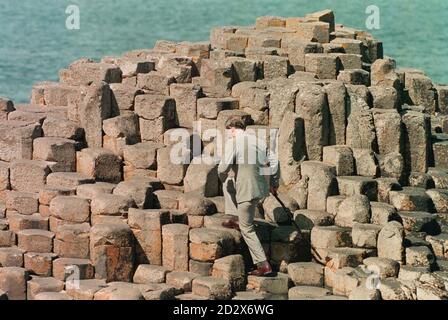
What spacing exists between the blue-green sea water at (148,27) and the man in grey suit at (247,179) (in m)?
42.2

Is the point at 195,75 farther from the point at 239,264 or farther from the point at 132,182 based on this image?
the point at 239,264

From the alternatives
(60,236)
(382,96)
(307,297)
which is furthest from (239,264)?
(382,96)

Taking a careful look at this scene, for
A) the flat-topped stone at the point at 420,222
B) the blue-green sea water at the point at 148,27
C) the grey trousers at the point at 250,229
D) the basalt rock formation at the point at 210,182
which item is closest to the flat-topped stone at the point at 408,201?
the basalt rock formation at the point at 210,182

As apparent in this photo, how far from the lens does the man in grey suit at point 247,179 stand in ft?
91.4

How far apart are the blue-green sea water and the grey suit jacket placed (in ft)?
139

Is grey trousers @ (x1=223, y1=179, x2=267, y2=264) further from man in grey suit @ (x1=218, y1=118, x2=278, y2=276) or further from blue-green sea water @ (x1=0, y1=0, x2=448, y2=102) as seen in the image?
blue-green sea water @ (x1=0, y1=0, x2=448, y2=102)

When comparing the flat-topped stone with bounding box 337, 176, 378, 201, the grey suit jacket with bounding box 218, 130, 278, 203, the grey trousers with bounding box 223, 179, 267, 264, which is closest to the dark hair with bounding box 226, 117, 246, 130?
the grey suit jacket with bounding box 218, 130, 278, 203

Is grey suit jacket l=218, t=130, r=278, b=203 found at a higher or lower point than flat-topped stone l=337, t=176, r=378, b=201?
higher

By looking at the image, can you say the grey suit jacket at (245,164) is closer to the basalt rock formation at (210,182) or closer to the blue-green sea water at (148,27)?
the basalt rock formation at (210,182)

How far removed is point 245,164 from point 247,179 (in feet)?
0.87

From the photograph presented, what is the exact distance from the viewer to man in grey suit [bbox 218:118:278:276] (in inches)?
1097

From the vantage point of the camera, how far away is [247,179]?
91.5ft
